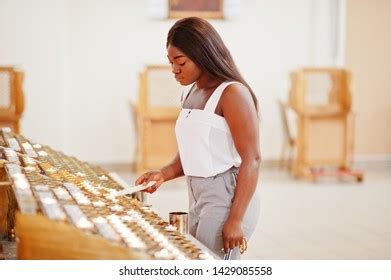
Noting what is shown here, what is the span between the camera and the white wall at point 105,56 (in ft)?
28.1

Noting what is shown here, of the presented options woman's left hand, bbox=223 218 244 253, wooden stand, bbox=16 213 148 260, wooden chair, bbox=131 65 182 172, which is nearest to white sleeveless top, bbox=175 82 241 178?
woman's left hand, bbox=223 218 244 253

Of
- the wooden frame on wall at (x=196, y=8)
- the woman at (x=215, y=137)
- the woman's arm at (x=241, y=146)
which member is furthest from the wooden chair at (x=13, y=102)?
the woman's arm at (x=241, y=146)

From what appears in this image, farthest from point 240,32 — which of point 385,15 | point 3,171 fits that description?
point 3,171

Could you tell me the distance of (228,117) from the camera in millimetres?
2605

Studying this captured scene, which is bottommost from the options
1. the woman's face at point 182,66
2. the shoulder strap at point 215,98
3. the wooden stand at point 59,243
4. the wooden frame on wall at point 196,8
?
the wooden stand at point 59,243

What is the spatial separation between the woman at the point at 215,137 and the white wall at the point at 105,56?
6.10 m

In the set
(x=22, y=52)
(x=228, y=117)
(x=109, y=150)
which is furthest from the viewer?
(x=109, y=150)

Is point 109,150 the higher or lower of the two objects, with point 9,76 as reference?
lower

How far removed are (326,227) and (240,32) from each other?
4.06 m

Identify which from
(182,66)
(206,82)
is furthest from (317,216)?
(182,66)

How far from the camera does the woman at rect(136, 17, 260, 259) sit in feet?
8.41

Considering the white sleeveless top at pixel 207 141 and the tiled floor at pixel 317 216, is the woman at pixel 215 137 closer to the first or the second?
the white sleeveless top at pixel 207 141

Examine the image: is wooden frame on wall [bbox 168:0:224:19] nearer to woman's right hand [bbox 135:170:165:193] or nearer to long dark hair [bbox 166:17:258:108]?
woman's right hand [bbox 135:170:165:193]
